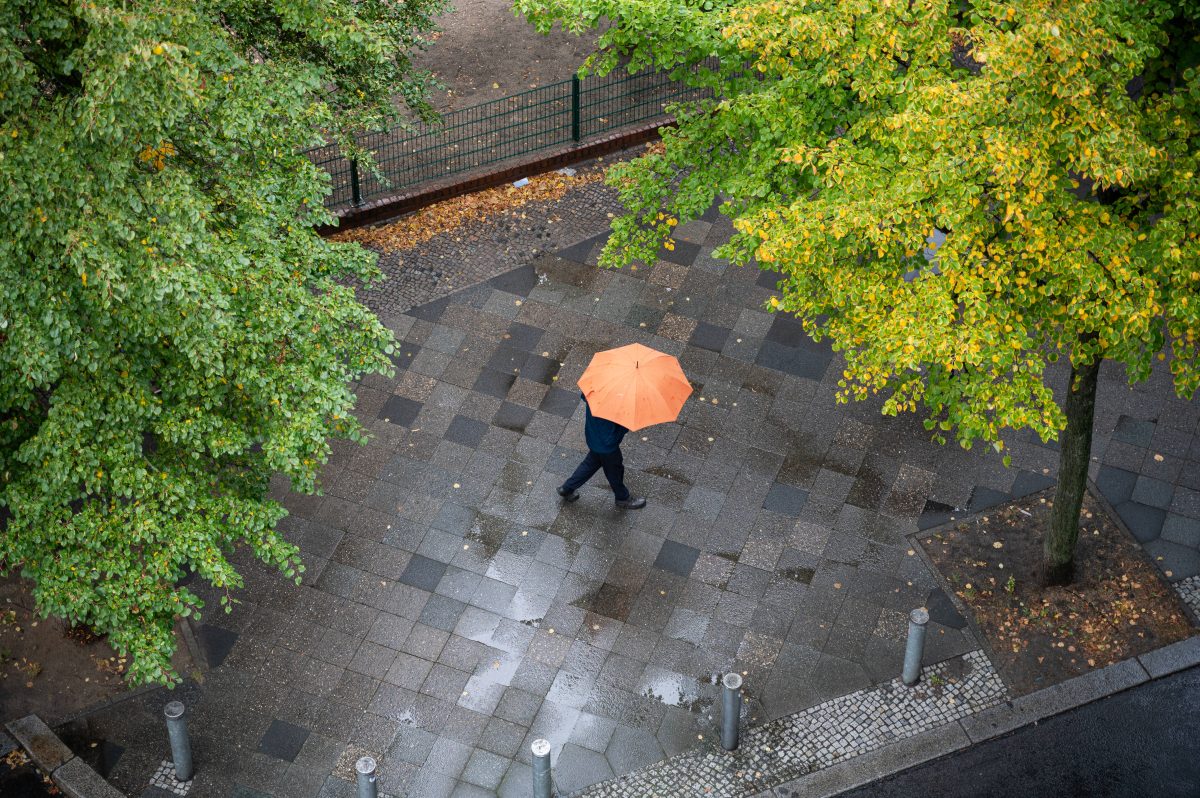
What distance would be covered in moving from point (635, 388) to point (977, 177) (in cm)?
381

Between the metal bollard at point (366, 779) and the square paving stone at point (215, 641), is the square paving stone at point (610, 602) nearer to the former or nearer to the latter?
the metal bollard at point (366, 779)

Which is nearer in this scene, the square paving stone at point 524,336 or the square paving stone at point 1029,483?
the square paving stone at point 1029,483

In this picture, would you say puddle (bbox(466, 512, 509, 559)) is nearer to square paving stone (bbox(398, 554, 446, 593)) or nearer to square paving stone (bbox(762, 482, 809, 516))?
square paving stone (bbox(398, 554, 446, 593))

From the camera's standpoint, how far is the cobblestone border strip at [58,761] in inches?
407

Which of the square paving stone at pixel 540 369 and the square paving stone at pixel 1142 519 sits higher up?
the square paving stone at pixel 1142 519

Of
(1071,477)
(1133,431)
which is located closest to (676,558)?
(1071,477)

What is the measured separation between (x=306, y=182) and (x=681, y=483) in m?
5.05

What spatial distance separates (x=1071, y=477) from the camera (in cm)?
1091

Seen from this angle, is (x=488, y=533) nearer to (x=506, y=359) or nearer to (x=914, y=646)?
(x=506, y=359)

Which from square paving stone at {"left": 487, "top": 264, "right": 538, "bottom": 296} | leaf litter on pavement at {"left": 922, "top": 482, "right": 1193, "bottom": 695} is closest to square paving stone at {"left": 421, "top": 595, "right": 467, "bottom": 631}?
square paving stone at {"left": 487, "top": 264, "right": 538, "bottom": 296}

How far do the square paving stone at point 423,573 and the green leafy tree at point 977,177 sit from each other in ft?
13.5

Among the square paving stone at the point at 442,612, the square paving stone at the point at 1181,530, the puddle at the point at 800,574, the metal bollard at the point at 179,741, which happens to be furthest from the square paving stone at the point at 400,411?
the square paving stone at the point at 1181,530

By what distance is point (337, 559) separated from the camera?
12.1m

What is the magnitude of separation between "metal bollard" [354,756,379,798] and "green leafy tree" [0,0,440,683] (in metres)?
1.61
